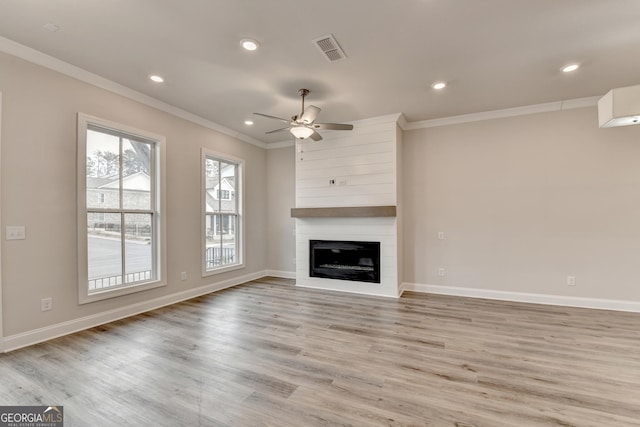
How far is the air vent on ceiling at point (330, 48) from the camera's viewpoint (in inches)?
103

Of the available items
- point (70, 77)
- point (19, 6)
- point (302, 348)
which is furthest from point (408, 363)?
point (70, 77)

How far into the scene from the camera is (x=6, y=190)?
2.67m

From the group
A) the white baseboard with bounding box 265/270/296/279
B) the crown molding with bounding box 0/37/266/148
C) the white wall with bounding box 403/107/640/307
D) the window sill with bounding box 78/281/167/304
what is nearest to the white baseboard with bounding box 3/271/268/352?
the window sill with bounding box 78/281/167/304

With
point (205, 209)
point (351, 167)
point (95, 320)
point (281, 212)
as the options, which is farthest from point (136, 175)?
point (351, 167)

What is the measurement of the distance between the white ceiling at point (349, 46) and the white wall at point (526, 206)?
0.69m

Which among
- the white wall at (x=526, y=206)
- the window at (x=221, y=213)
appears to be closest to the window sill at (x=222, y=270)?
Answer: the window at (x=221, y=213)

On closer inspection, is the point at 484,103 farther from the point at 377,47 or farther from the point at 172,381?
the point at 172,381

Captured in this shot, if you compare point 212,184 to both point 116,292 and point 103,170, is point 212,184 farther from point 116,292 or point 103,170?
point 116,292

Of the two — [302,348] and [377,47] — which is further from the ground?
[377,47]

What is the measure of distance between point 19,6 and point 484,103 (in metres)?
5.22

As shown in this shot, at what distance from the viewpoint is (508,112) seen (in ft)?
14.3

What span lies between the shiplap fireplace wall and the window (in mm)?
1285

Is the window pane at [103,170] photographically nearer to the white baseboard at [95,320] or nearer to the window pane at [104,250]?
Result: the window pane at [104,250]

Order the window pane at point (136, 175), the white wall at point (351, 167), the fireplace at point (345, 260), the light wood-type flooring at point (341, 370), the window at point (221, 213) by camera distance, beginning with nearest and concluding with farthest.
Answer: the light wood-type flooring at point (341, 370) → the window pane at point (136, 175) → the white wall at point (351, 167) → the fireplace at point (345, 260) → the window at point (221, 213)
